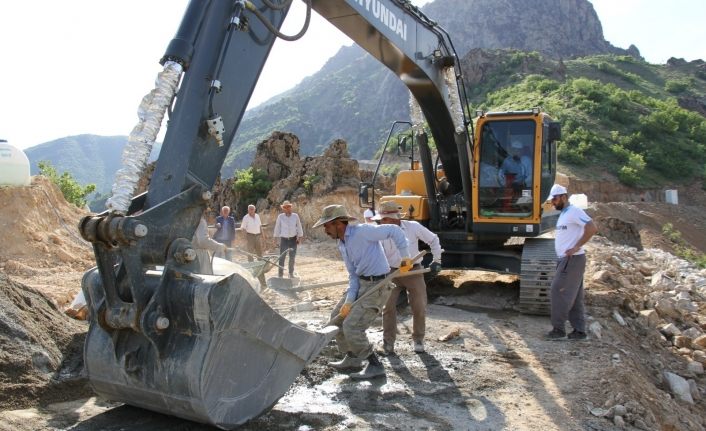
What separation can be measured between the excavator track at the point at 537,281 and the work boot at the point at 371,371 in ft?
10.7

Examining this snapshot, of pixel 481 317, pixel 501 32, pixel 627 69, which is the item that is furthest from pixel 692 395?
pixel 501 32

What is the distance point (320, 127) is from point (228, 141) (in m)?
96.8

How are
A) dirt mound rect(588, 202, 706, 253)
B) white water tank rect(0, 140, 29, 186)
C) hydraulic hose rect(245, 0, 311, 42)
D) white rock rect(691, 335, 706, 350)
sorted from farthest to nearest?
1. dirt mound rect(588, 202, 706, 253)
2. white water tank rect(0, 140, 29, 186)
3. white rock rect(691, 335, 706, 350)
4. hydraulic hose rect(245, 0, 311, 42)

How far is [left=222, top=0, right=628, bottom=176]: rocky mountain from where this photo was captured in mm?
93250

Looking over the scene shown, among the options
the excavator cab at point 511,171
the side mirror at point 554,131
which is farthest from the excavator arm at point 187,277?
the side mirror at point 554,131

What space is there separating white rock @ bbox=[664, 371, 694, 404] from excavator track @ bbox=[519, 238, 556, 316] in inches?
68.5

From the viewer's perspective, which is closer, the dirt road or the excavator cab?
the dirt road

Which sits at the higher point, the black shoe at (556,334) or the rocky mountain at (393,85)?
the rocky mountain at (393,85)

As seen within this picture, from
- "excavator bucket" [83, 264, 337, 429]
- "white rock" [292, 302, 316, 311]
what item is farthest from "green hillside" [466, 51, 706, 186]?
"excavator bucket" [83, 264, 337, 429]

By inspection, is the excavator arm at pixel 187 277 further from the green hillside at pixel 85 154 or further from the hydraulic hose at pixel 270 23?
the green hillside at pixel 85 154

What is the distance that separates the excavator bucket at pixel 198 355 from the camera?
3.63m

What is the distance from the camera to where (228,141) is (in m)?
4.52

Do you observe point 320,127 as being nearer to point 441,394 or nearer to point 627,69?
point 627,69

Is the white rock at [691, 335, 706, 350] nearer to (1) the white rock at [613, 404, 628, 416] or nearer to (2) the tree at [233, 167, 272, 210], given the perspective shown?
(1) the white rock at [613, 404, 628, 416]
